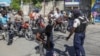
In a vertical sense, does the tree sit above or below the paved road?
below

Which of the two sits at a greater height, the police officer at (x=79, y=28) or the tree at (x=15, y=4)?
the police officer at (x=79, y=28)

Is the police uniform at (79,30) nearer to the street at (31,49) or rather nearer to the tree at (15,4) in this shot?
the street at (31,49)

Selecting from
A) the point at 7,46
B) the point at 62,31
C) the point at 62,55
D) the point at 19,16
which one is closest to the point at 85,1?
the point at 62,31

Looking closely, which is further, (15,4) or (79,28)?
(15,4)

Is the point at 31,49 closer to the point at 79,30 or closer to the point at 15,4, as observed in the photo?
the point at 79,30

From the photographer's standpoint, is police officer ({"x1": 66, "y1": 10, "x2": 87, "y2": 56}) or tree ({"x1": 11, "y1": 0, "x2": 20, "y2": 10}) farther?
tree ({"x1": 11, "y1": 0, "x2": 20, "y2": 10})

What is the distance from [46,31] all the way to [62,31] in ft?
34.0

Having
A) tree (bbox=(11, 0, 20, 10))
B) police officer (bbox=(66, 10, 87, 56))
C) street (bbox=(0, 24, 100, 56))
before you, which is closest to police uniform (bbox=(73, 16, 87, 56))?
police officer (bbox=(66, 10, 87, 56))

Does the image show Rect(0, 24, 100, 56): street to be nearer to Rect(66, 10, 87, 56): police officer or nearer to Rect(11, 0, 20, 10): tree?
Rect(66, 10, 87, 56): police officer

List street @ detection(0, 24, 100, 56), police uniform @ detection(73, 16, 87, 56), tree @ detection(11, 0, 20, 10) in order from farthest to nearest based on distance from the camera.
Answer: tree @ detection(11, 0, 20, 10)
street @ detection(0, 24, 100, 56)
police uniform @ detection(73, 16, 87, 56)

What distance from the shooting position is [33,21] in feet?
70.8

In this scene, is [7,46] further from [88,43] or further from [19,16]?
[88,43]

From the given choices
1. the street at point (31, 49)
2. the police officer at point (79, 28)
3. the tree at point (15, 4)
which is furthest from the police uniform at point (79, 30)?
the tree at point (15, 4)

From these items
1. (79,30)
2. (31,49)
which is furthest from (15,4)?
(79,30)
